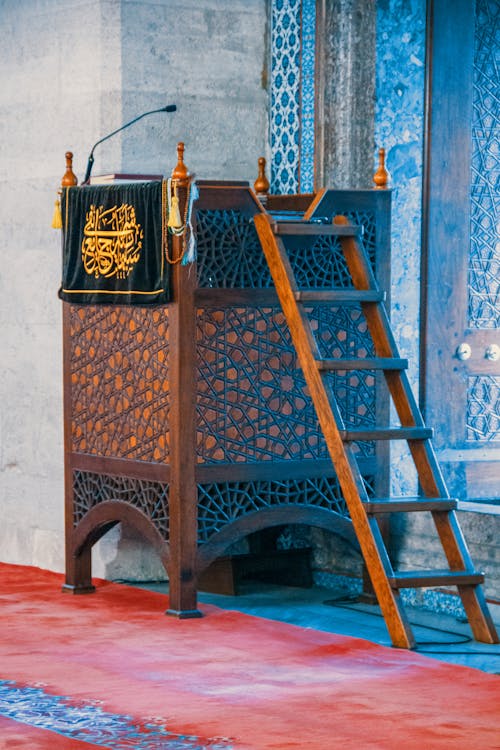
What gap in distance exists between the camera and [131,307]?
22.5 ft

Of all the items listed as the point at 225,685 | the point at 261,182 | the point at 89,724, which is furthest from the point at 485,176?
the point at 89,724

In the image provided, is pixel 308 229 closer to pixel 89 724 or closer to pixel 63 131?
pixel 63 131

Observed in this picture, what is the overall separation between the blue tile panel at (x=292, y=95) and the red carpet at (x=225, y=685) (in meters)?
2.21

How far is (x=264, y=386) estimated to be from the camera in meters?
6.88

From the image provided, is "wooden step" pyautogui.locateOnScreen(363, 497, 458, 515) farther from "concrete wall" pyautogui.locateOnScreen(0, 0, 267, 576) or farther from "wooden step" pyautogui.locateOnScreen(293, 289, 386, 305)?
"concrete wall" pyautogui.locateOnScreen(0, 0, 267, 576)

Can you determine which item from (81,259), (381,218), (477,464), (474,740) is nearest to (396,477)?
(477,464)

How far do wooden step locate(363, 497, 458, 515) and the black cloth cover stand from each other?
4.08ft

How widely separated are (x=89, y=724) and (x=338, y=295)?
235 cm

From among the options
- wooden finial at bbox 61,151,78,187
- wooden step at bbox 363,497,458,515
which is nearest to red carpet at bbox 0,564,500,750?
wooden step at bbox 363,497,458,515

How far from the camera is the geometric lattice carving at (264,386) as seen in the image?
263 inches

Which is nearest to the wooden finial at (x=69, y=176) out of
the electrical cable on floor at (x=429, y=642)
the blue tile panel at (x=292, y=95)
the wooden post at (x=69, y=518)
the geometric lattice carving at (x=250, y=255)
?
the wooden post at (x=69, y=518)

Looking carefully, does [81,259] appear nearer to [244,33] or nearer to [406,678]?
[244,33]

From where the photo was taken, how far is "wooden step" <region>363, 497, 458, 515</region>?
6.11 m

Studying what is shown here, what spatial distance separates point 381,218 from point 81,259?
134 cm
